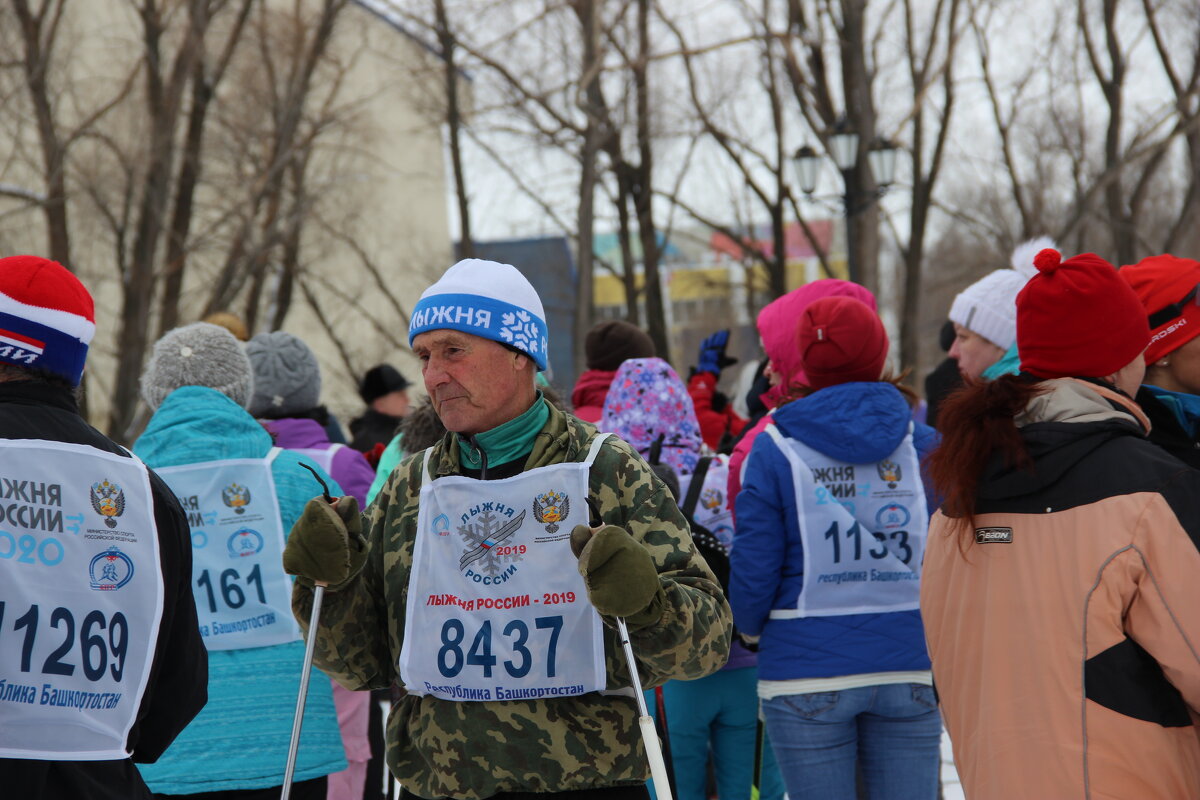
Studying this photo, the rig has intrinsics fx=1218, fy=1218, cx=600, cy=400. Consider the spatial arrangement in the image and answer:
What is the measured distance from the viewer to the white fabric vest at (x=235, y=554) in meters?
3.94

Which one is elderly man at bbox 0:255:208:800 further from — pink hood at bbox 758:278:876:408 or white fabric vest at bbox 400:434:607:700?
pink hood at bbox 758:278:876:408

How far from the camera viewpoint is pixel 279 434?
5.16 m

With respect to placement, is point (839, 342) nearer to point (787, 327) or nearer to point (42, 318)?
point (787, 327)

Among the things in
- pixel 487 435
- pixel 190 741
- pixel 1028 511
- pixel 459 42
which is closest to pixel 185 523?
pixel 487 435

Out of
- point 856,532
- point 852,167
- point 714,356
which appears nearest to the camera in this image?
point 856,532

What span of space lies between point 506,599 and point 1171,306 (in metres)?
1.96

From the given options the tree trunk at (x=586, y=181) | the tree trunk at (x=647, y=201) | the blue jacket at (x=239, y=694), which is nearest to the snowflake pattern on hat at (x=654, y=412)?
the blue jacket at (x=239, y=694)

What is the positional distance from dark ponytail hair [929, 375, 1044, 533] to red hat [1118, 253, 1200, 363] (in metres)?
0.69

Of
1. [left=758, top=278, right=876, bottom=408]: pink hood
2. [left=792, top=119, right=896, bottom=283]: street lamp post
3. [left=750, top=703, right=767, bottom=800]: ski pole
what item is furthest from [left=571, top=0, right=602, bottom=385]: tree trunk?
[left=750, top=703, right=767, bottom=800]: ski pole

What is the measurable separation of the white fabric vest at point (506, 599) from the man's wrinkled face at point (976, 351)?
3.05 m

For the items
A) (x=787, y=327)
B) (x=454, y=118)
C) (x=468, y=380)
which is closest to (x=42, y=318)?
(x=468, y=380)

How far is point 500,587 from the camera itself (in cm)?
267

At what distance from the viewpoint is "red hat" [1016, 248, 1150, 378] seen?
→ 2742 mm

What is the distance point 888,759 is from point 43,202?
37.1 ft
